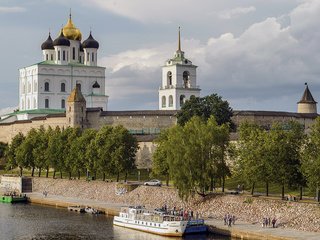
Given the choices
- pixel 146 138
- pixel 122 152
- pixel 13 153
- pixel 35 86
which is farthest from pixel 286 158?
pixel 35 86

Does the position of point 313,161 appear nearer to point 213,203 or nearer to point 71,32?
point 213,203

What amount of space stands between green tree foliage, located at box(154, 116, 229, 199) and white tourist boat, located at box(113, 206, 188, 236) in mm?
4252

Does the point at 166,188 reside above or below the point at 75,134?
below

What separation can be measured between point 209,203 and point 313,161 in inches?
445

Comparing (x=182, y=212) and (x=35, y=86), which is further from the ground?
(x=35, y=86)

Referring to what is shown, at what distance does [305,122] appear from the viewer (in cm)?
11056

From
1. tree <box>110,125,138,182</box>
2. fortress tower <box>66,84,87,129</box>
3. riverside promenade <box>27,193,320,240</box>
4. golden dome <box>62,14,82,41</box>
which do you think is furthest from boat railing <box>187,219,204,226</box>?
golden dome <box>62,14,82,41</box>

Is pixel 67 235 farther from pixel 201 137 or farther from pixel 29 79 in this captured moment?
pixel 29 79

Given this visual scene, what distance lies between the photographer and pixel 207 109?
102m

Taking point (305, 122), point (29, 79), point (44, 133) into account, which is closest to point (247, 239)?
point (44, 133)

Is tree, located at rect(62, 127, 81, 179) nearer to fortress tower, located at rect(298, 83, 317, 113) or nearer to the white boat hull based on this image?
the white boat hull

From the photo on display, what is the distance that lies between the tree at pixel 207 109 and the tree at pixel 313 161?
41.8 meters

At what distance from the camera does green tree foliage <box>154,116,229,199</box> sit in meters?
63.3

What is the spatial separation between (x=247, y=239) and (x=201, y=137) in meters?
14.6
